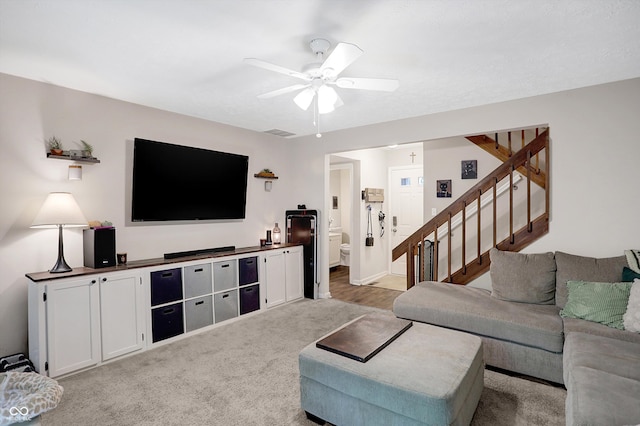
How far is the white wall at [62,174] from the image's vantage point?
2.84 metres

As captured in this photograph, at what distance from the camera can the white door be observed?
250 inches

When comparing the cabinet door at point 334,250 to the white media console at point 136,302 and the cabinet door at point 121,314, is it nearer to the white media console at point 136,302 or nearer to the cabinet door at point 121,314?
the white media console at point 136,302

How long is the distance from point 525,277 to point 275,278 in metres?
3.02

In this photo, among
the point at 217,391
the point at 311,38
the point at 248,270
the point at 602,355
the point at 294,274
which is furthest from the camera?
the point at 294,274

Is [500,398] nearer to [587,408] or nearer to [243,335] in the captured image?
[587,408]

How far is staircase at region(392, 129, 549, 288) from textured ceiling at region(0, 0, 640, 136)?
0.91 metres

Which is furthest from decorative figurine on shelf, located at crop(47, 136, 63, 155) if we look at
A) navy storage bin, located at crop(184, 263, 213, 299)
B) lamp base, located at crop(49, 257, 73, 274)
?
navy storage bin, located at crop(184, 263, 213, 299)

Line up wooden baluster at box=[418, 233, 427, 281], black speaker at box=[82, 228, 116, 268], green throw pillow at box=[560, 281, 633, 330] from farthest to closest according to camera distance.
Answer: wooden baluster at box=[418, 233, 427, 281] → black speaker at box=[82, 228, 116, 268] → green throw pillow at box=[560, 281, 633, 330]

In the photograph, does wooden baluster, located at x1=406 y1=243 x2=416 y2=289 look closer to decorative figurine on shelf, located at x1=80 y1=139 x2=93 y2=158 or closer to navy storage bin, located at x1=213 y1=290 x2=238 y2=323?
navy storage bin, located at x1=213 y1=290 x2=238 y2=323

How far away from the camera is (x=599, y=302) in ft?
8.39

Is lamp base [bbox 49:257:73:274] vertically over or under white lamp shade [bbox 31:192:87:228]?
under

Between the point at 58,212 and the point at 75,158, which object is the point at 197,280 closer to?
the point at 58,212

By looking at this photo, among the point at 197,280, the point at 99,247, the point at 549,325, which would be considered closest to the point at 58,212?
the point at 99,247

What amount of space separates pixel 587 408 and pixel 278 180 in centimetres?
450
